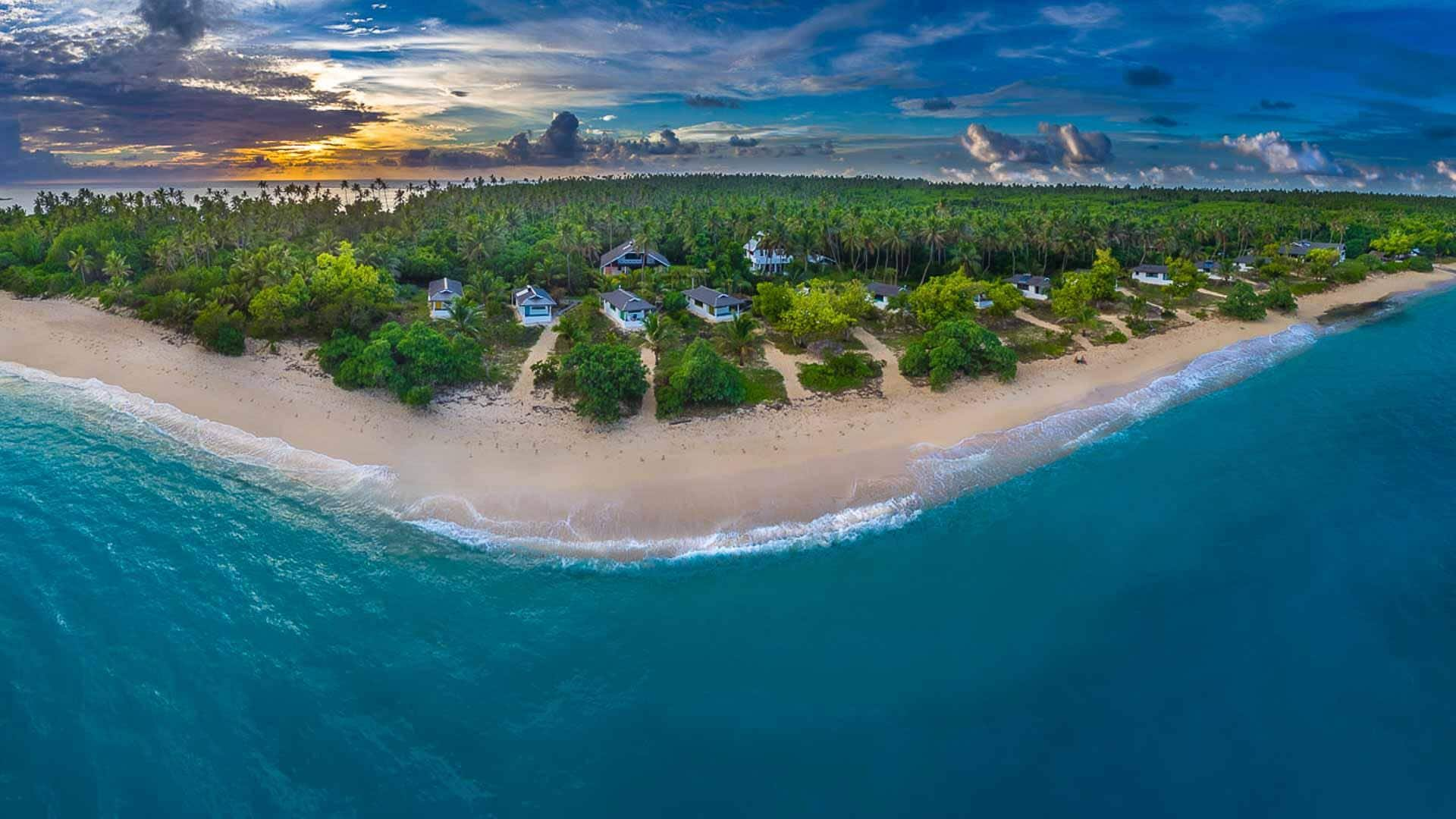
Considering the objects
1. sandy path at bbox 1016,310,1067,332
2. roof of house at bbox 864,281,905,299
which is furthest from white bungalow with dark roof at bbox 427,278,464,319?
sandy path at bbox 1016,310,1067,332

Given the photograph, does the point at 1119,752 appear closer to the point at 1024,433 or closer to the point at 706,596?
the point at 706,596

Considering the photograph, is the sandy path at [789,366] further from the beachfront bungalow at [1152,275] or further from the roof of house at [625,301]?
the beachfront bungalow at [1152,275]

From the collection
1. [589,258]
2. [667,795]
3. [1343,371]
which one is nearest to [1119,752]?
[667,795]

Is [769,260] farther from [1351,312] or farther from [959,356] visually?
[1351,312]

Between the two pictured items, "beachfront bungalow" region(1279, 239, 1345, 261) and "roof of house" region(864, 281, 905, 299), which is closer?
"roof of house" region(864, 281, 905, 299)

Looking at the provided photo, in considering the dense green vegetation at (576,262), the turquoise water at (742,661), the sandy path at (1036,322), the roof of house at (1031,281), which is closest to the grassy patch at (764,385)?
the dense green vegetation at (576,262)

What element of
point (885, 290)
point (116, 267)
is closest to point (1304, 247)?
point (885, 290)

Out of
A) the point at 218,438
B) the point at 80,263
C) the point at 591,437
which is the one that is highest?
the point at 80,263

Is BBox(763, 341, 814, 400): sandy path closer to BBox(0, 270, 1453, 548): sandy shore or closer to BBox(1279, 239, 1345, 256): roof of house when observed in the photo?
BBox(0, 270, 1453, 548): sandy shore
